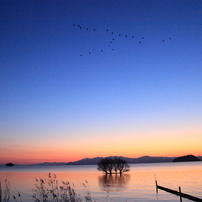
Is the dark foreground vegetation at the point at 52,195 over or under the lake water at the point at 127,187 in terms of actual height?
over

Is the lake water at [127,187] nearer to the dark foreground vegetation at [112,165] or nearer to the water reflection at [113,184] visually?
the water reflection at [113,184]

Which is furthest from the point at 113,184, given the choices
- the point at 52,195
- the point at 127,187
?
the point at 52,195

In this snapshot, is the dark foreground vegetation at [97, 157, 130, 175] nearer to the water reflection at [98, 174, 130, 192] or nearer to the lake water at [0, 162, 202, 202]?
the lake water at [0, 162, 202, 202]

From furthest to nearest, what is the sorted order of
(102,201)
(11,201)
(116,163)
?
(116,163), (102,201), (11,201)

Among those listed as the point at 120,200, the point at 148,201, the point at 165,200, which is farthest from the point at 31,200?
the point at 165,200

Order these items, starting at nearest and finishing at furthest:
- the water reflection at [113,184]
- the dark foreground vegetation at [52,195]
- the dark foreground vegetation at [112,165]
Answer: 1. the dark foreground vegetation at [52,195]
2. the water reflection at [113,184]
3. the dark foreground vegetation at [112,165]

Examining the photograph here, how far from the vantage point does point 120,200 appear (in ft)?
114

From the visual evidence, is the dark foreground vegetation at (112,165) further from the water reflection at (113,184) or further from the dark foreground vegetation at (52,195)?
the dark foreground vegetation at (52,195)

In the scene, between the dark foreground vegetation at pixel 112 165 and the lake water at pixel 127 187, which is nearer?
the lake water at pixel 127 187

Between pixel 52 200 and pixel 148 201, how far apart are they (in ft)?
47.2

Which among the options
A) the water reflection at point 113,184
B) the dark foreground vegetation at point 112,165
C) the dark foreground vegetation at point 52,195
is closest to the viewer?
the dark foreground vegetation at point 52,195

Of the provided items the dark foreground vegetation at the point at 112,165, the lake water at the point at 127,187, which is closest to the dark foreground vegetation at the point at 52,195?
the lake water at the point at 127,187

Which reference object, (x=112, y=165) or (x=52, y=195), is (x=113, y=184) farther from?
(x=112, y=165)

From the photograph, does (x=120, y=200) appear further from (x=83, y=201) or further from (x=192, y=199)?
(x=192, y=199)
